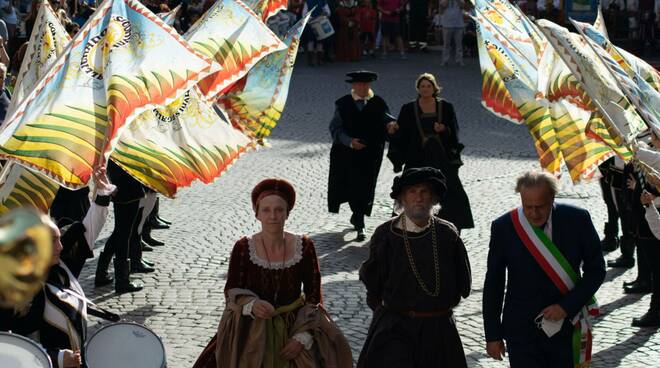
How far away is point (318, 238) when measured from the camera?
12383 mm

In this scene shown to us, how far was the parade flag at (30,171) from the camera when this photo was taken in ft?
22.5

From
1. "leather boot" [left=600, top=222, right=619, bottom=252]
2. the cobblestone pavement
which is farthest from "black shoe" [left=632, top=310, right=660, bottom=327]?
"leather boot" [left=600, top=222, right=619, bottom=252]

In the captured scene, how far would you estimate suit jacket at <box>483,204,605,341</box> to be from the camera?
21.6ft

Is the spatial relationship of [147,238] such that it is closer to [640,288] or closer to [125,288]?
[125,288]

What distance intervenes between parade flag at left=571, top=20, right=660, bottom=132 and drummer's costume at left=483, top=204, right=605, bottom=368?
60 cm

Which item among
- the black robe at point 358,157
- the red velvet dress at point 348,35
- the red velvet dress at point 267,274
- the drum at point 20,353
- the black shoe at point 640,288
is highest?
the drum at point 20,353

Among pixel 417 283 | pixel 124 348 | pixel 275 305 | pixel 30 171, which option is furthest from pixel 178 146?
pixel 417 283

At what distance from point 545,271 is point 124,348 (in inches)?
84.6

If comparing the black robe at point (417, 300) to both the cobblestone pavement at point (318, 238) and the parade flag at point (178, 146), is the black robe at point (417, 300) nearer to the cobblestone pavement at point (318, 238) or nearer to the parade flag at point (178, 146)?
the parade flag at point (178, 146)

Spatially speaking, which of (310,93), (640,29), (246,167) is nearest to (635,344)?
(246,167)

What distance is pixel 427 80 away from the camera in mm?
11289

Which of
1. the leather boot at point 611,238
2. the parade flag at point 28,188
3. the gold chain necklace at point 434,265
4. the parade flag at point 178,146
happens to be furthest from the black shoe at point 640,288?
the parade flag at point 28,188

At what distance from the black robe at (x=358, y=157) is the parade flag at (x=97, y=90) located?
5254mm

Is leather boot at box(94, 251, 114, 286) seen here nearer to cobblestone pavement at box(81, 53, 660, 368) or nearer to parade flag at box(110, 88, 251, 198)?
cobblestone pavement at box(81, 53, 660, 368)
